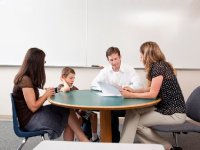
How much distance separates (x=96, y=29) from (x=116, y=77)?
1.07 m

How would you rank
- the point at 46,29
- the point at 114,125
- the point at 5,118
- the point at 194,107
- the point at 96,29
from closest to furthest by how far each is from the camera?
the point at 194,107, the point at 114,125, the point at 96,29, the point at 46,29, the point at 5,118

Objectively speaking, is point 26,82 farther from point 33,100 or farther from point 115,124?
point 115,124

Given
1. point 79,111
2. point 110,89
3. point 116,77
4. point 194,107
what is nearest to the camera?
point 110,89

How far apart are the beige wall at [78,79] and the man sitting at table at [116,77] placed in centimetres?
81

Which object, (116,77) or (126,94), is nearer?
(126,94)

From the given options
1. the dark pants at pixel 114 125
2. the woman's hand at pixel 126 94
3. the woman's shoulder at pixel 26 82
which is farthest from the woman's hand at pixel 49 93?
the dark pants at pixel 114 125

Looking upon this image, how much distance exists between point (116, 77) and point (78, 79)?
1075 mm

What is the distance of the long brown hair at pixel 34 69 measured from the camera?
263 centimetres

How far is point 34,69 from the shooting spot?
8.70ft

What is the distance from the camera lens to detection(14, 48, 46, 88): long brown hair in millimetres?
2629

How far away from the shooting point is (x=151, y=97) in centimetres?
260

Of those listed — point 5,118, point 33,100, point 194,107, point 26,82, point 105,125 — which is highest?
point 26,82

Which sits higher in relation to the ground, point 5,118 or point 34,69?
point 34,69

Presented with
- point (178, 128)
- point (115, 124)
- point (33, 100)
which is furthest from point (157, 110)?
point (33, 100)
